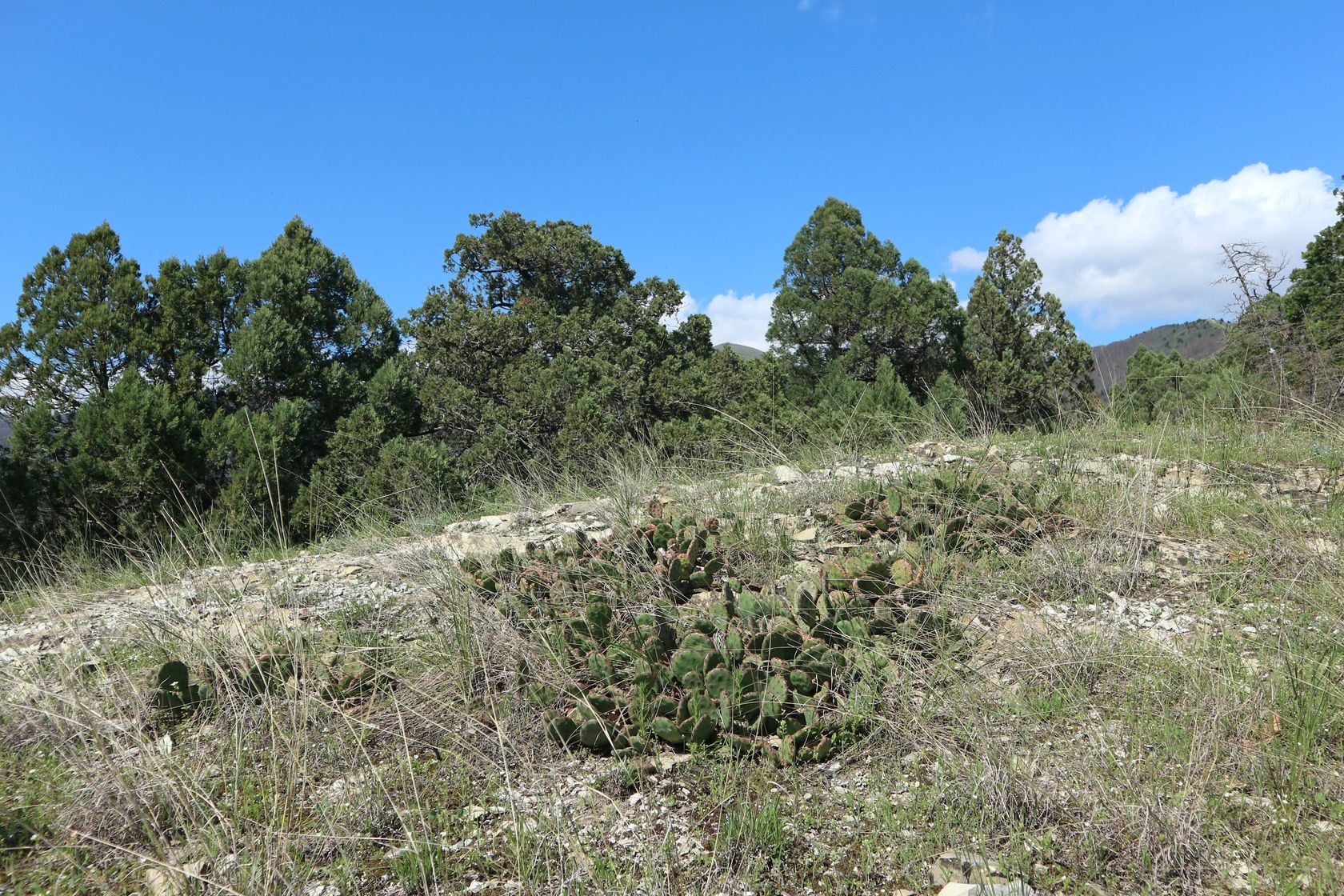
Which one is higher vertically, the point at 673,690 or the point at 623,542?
the point at 623,542

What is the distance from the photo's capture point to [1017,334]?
1502 cm

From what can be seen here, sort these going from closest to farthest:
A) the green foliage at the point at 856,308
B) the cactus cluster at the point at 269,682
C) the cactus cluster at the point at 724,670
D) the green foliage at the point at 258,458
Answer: the cactus cluster at the point at 724,670 < the cactus cluster at the point at 269,682 < the green foliage at the point at 258,458 < the green foliage at the point at 856,308

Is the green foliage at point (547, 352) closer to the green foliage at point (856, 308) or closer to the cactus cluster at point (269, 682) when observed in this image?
the green foliage at point (856, 308)

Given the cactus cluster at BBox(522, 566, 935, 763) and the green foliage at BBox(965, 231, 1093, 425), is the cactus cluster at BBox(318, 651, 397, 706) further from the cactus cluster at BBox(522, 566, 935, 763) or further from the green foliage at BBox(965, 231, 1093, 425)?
the green foliage at BBox(965, 231, 1093, 425)

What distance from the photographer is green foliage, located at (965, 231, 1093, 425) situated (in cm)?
1467

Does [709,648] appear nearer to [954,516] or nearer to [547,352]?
[954,516]

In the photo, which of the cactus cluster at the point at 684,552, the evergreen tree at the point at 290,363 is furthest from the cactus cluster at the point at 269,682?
the evergreen tree at the point at 290,363

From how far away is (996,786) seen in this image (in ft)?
6.43

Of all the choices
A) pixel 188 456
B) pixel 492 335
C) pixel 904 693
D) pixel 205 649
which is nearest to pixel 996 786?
pixel 904 693

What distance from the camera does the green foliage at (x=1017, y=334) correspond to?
14.7 m

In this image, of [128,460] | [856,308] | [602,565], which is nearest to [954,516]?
[602,565]

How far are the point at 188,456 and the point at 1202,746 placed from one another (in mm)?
8651

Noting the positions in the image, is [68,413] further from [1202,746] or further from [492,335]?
[1202,746]

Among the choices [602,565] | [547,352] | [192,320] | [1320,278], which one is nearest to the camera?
[602,565]
